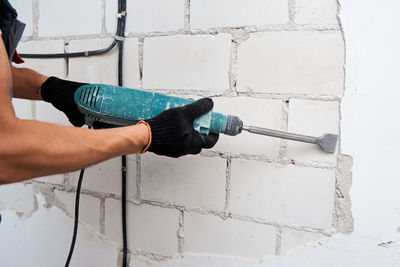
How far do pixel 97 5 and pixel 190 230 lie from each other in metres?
0.95

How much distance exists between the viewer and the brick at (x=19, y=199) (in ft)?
4.43

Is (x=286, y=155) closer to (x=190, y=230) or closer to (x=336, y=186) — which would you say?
(x=336, y=186)

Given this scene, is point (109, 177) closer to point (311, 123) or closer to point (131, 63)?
point (131, 63)

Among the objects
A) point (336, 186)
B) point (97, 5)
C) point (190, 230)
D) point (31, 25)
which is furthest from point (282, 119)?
point (31, 25)

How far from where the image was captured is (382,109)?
0.83 m

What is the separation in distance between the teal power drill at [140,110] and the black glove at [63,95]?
2.9 inches

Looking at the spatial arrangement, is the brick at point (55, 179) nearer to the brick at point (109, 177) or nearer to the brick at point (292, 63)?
the brick at point (109, 177)

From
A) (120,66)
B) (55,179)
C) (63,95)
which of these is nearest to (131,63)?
(120,66)

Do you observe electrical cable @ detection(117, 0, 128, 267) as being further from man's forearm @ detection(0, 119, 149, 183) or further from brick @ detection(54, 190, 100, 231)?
man's forearm @ detection(0, 119, 149, 183)

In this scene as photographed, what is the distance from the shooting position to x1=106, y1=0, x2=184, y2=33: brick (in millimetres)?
1050

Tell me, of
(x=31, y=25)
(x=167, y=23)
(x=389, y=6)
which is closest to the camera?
(x=389, y=6)

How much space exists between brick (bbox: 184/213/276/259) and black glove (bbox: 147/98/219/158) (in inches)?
14.1

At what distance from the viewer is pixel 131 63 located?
113 cm

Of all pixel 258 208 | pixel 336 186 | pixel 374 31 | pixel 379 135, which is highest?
pixel 374 31
